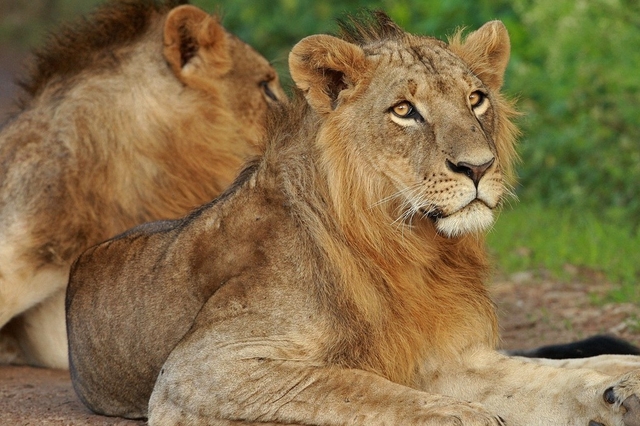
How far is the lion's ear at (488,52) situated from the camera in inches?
177

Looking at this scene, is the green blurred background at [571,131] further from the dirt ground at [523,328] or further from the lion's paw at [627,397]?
the lion's paw at [627,397]

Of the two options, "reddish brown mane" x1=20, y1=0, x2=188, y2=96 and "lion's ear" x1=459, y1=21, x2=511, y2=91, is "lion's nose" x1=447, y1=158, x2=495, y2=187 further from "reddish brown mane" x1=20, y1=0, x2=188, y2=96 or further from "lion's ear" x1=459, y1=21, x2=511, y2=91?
"reddish brown mane" x1=20, y1=0, x2=188, y2=96

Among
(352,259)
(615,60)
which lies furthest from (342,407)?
(615,60)

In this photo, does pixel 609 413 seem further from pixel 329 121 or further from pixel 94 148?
pixel 94 148

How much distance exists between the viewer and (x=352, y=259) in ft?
13.6

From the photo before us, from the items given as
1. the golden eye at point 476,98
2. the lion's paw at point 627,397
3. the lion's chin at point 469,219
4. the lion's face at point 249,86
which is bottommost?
the lion's paw at point 627,397

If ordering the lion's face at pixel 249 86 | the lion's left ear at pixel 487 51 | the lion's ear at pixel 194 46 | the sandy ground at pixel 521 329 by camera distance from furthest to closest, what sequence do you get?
the lion's face at pixel 249 86, the lion's ear at pixel 194 46, the sandy ground at pixel 521 329, the lion's left ear at pixel 487 51

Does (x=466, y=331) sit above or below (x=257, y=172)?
below

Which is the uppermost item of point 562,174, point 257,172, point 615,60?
point 257,172

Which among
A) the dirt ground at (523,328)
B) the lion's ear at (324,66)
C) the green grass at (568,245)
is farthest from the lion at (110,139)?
the green grass at (568,245)

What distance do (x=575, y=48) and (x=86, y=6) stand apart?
15.1 metres

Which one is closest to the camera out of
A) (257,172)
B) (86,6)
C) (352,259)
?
(352,259)

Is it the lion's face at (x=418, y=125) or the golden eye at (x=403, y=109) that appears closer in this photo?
the lion's face at (x=418, y=125)

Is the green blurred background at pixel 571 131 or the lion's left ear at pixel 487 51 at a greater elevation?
the lion's left ear at pixel 487 51
